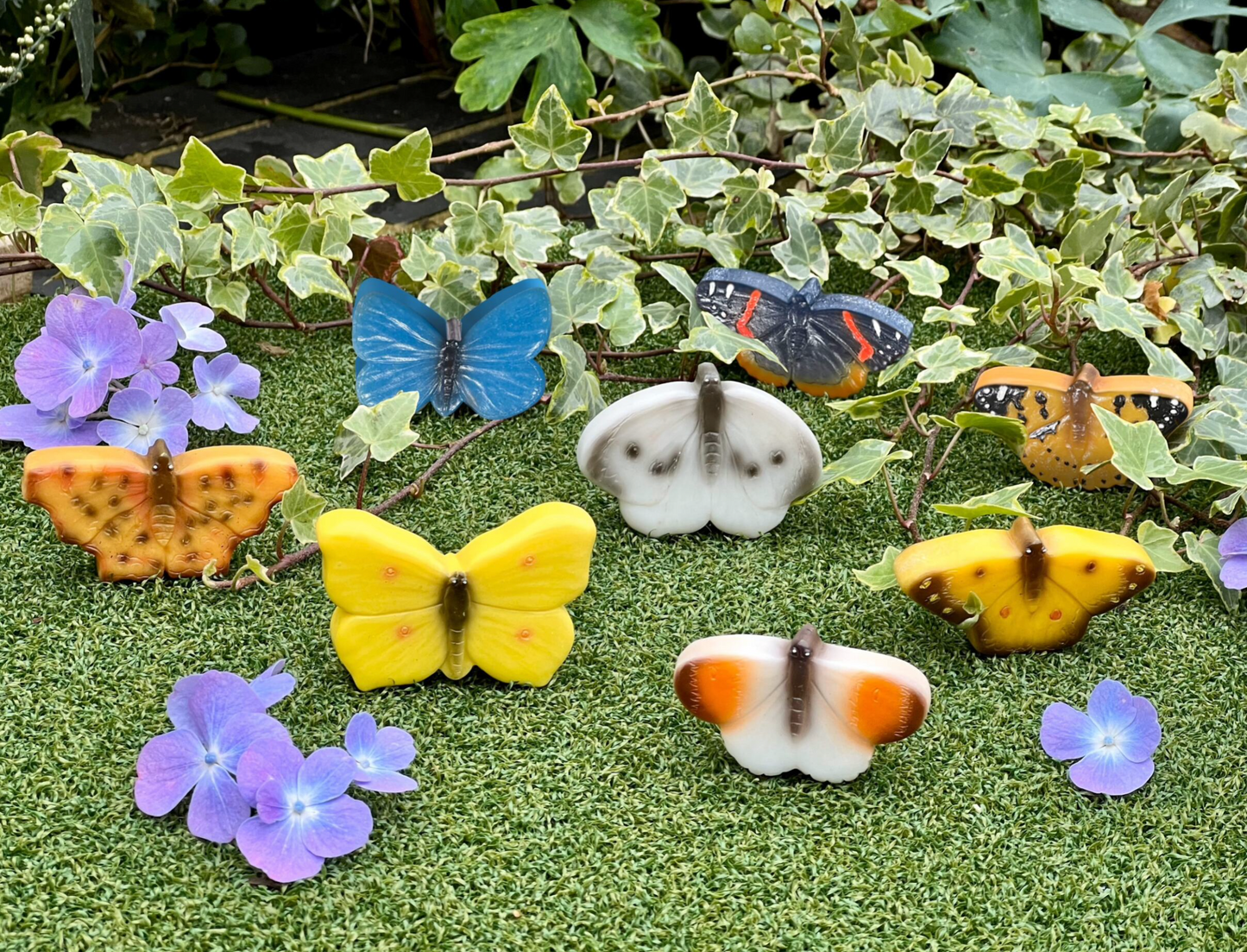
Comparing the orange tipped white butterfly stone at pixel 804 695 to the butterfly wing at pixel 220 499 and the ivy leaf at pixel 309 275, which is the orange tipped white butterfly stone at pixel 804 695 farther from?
the ivy leaf at pixel 309 275

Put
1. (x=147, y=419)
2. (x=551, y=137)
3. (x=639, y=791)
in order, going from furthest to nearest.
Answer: (x=551, y=137) → (x=147, y=419) → (x=639, y=791)

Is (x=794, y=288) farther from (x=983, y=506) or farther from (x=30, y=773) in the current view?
(x=30, y=773)

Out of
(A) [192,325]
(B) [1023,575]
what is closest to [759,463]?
(B) [1023,575]

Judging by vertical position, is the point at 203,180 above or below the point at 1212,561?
above

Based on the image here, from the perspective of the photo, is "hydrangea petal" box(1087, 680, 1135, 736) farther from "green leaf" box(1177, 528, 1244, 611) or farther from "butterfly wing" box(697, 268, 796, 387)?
"butterfly wing" box(697, 268, 796, 387)

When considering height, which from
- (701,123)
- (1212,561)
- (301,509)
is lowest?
(1212,561)

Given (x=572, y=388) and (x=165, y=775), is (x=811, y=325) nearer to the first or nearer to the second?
(x=572, y=388)

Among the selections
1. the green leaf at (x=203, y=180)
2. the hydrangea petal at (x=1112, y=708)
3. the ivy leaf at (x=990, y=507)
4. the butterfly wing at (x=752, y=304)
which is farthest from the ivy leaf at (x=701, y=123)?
the hydrangea petal at (x=1112, y=708)

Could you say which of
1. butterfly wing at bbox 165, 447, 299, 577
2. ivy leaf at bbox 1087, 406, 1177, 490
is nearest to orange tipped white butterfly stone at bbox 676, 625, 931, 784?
ivy leaf at bbox 1087, 406, 1177, 490
